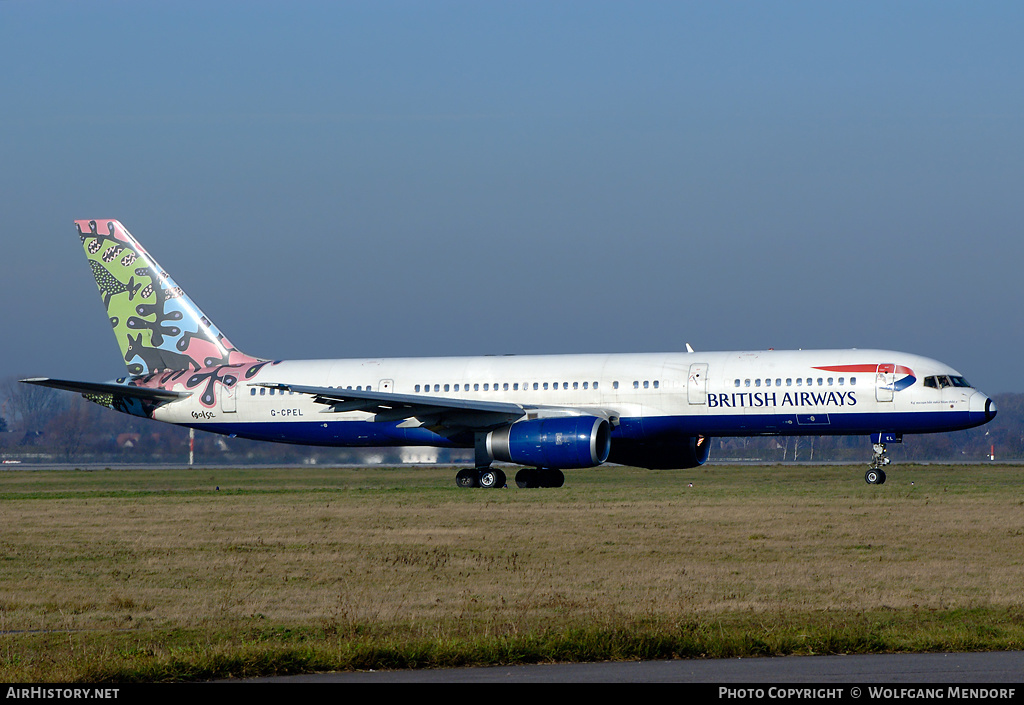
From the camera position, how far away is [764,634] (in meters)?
12.1

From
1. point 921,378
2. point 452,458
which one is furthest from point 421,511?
point 452,458

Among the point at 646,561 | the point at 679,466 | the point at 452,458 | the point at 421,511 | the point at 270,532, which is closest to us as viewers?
the point at 646,561

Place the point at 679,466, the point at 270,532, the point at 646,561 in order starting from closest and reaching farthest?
the point at 646,561 < the point at 270,532 < the point at 679,466

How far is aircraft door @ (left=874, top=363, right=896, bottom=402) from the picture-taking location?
35.8 meters

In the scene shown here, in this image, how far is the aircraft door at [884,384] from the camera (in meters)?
35.8

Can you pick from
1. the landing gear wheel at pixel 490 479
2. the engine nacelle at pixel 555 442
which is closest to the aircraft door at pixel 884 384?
the engine nacelle at pixel 555 442

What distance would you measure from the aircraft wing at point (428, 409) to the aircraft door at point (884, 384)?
9.88 metres

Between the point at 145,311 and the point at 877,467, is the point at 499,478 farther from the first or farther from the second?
the point at 145,311

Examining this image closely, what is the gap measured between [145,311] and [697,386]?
19.5m

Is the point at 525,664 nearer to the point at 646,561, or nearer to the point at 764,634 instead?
the point at 764,634

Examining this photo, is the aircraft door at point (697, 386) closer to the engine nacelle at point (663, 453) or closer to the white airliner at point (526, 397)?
the white airliner at point (526, 397)

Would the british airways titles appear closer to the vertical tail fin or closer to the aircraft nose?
the aircraft nose


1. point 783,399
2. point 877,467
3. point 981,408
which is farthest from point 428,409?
point 981,408
